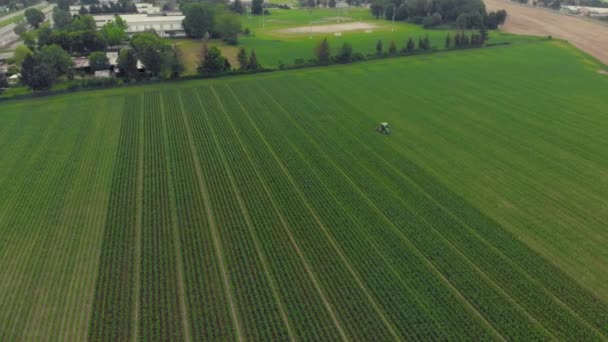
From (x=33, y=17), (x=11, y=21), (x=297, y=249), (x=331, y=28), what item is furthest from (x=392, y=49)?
(x=11, y=21)

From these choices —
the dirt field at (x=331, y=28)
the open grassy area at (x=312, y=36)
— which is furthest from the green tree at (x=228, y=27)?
the dirt field at (x=331, y=28)

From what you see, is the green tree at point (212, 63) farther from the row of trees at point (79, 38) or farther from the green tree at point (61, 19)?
the green tree at point (61, 19)

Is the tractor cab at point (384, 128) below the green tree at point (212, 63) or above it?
below

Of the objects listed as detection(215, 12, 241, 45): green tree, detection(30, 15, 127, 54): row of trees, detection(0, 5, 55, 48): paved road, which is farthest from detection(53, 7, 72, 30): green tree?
detection(215, 12, 241, 45): green tree

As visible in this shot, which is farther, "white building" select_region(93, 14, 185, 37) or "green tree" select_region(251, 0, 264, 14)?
"green tree" select_region(251, 0, 264, 14)

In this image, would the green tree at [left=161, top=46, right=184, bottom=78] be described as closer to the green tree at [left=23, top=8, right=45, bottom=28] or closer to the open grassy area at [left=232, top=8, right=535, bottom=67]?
the open grassy area at [left=232, top=8, right=535, bottom=67]

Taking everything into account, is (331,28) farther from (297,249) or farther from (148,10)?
(297,249)
